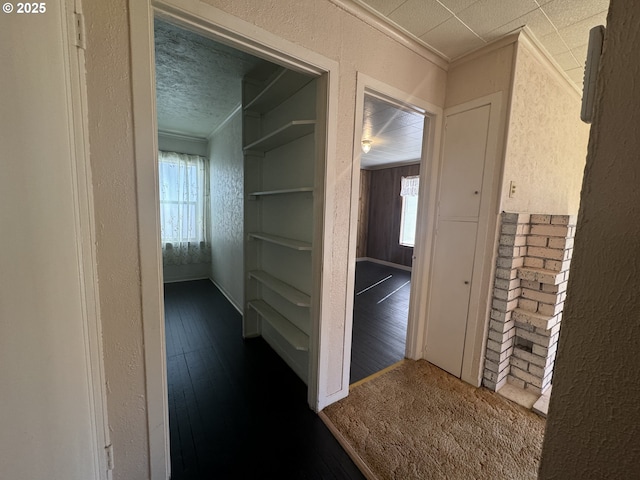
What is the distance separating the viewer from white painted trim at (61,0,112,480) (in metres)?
0.83

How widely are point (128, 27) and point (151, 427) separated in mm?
1647

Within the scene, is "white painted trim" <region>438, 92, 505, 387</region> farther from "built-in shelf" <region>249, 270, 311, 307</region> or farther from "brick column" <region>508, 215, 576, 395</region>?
"built-in shelf" <region>249, 270, 311, 307</region>

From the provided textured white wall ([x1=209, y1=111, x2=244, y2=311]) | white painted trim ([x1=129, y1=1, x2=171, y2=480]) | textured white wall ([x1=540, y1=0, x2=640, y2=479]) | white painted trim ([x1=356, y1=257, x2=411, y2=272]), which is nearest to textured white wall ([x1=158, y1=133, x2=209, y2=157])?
textured white wall ([x1=209, y1=111, x2=244, y2=311])

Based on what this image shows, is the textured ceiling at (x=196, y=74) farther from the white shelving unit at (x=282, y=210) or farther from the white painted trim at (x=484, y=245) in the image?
the white painted trim at (x=484, y=245)

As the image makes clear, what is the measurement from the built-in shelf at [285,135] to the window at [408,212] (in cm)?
443

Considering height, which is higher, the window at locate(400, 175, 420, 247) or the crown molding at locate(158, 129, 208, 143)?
the crown molding at locate(158, 129, 208, 143)

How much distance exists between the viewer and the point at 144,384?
3.64 ft

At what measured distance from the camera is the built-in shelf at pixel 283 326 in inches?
71.9

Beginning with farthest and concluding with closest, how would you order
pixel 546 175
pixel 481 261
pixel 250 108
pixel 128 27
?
pixel 250 108
pixel 546 175
pixel 481 261
pixel 128 27

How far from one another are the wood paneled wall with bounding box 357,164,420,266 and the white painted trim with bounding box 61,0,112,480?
19.0 feet

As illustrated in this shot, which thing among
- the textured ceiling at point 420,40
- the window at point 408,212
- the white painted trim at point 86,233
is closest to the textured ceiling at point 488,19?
the textured ceiling at point 420,40

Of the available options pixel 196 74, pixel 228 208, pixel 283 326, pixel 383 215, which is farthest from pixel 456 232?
pixel 383 215

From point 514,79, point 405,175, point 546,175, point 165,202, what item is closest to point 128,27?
point 514,79

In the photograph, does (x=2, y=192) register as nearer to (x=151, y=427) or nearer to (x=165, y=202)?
(x=151, y=427)
